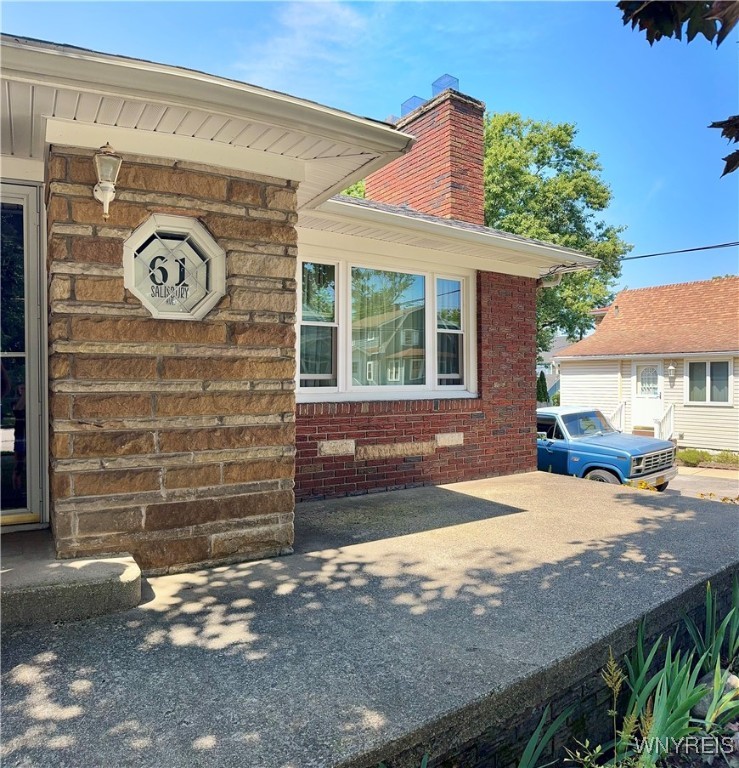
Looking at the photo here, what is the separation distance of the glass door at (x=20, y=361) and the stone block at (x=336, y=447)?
2737 mm

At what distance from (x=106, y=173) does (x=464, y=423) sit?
5.12m

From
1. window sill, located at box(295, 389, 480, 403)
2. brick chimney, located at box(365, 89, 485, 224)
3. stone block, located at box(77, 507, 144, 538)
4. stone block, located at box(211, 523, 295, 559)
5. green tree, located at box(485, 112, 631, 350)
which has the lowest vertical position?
stone block, located at box(211, 523, 295, 559)

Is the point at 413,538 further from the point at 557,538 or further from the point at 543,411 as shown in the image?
the point at 543,411

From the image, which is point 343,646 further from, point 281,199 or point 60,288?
point 281,199

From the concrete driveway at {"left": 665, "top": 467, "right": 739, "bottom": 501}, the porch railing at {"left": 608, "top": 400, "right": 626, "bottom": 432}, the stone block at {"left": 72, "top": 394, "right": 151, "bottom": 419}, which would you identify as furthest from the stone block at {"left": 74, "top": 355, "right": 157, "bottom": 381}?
the porch railing at {"left": 608, "top": 400, "right": 626, "bottom": 432}

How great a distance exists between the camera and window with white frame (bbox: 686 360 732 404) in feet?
56.3

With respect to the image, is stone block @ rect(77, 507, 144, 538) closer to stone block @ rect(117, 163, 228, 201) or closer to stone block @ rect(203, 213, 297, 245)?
stone block @ rect(203, 213, 297, 245)

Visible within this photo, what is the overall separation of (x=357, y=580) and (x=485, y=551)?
3.70 feet

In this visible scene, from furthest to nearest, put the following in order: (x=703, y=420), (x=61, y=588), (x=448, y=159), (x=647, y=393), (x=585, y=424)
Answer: (x=647, y=393)
(x=703, y=420)
(x=585, y=424)
(x=448, y=159)
(x=61, y=588)

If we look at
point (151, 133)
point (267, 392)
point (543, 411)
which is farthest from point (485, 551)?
point (543, 411)

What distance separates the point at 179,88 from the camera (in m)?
2.89

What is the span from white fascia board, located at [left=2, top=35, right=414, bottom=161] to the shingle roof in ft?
55.3

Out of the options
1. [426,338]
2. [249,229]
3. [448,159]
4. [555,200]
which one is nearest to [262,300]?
[249,229]

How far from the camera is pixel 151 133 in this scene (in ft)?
11.1
